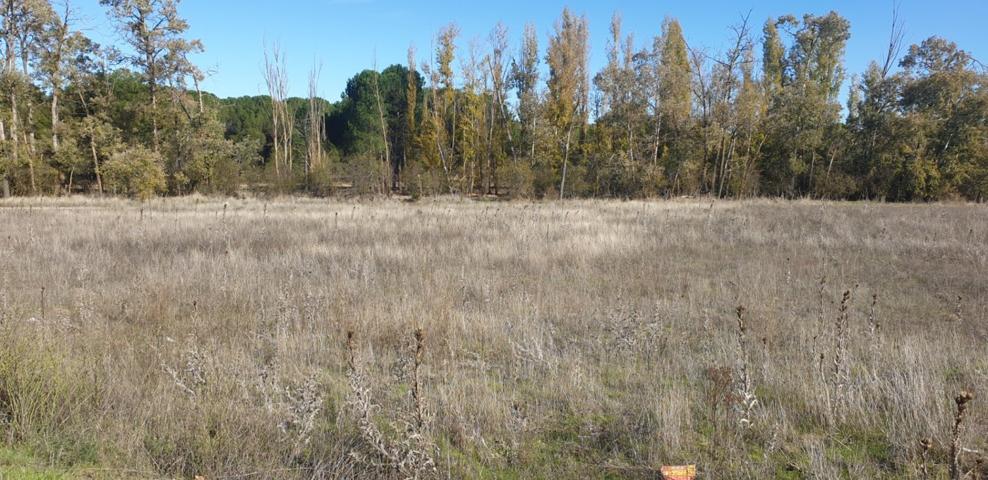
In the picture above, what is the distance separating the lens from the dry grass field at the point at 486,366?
2.72 m

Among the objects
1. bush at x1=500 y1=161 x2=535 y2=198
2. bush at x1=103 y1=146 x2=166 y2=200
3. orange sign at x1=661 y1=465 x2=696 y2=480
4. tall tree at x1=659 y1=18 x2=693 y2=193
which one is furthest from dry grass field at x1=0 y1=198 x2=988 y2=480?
tall tree at x1=659 y1=18 x2=693 y2=193

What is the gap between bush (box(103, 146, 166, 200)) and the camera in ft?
79.9

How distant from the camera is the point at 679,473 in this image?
251 cm

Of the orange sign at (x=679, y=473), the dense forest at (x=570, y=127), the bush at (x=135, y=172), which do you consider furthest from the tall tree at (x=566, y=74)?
the orange sign at (x=679, y=473)

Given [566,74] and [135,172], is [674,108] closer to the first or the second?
[566,74]

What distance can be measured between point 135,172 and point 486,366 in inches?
1071

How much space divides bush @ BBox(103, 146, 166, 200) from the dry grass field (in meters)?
18.3

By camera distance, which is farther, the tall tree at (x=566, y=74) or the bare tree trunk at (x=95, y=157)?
the tall tree at (x=566, y=74)

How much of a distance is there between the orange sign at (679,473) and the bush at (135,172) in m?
28.4

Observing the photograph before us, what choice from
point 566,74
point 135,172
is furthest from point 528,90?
point 135,172

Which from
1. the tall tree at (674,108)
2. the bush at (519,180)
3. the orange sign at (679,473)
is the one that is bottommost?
the orange sign at (679,473)

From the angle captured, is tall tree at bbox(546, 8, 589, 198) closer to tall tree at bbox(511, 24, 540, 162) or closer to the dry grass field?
tall tree at bbox(511, 24, 540, 162)

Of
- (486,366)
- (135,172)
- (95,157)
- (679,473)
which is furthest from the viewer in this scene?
(95,157)

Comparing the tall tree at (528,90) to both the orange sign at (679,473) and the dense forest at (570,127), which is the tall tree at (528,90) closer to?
the dense forest at (570,127)
